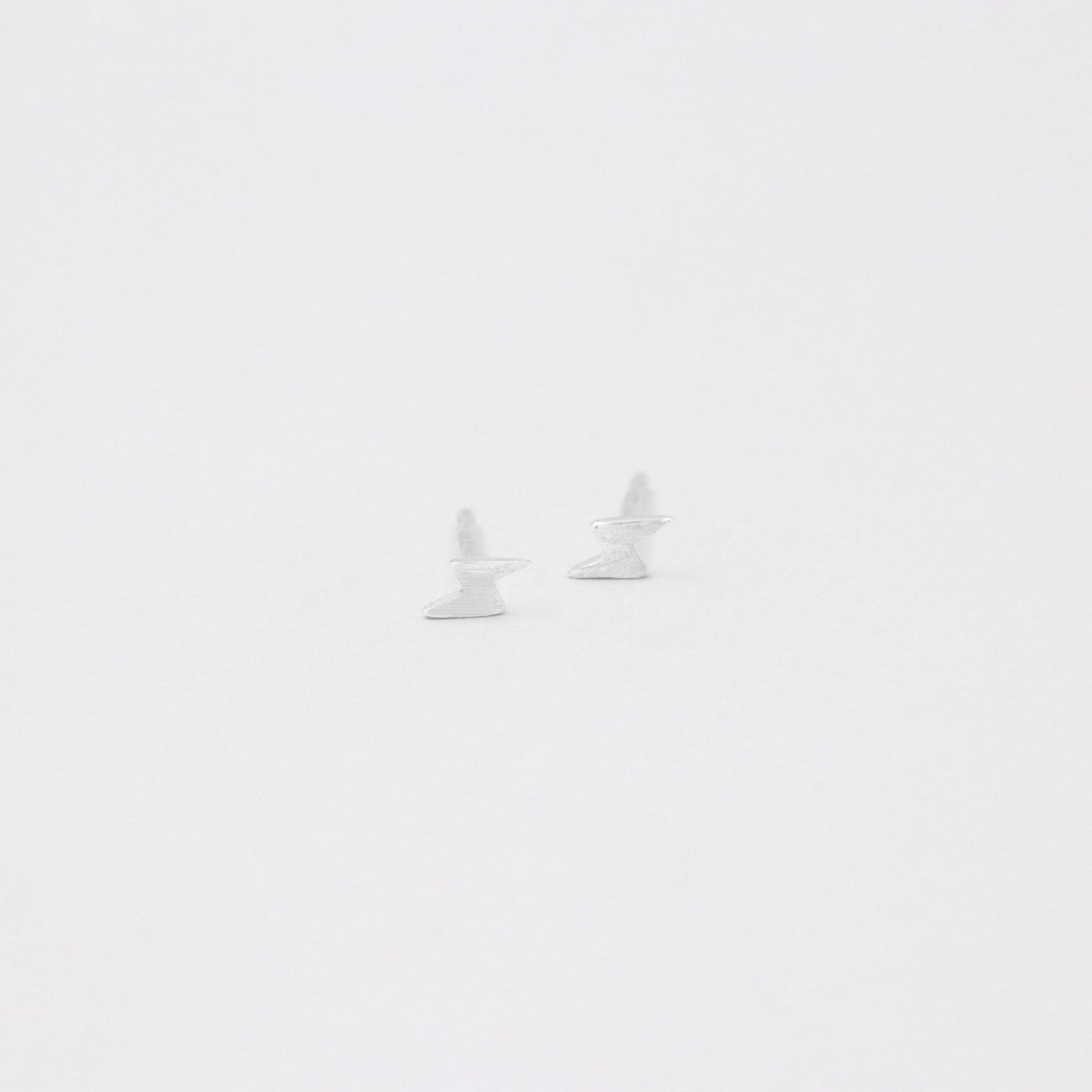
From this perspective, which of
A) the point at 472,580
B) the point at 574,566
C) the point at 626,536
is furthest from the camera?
the point at 574,566

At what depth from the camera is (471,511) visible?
495 cm

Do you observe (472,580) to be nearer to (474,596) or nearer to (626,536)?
(474,596)

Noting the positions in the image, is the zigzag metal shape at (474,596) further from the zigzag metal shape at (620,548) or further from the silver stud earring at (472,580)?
the zigzag metal shape at (620,548)

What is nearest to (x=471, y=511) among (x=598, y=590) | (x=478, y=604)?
(x=478, y=604)

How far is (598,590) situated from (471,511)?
2.17ft

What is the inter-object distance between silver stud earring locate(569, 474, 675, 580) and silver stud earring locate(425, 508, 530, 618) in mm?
571

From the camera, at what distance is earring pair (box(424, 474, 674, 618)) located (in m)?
4.90

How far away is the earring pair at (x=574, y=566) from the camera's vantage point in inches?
193

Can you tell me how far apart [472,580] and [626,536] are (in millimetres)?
759

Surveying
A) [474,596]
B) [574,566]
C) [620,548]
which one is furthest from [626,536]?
[474,596]

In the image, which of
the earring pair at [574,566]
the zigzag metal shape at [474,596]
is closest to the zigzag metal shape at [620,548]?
the earring pair at [574,566]

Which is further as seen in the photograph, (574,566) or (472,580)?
(574,566)

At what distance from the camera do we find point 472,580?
16.2 ft

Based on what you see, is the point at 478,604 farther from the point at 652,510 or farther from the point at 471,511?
the point at 652,510
